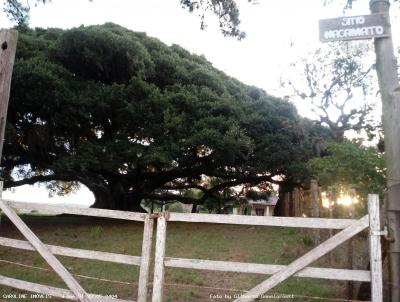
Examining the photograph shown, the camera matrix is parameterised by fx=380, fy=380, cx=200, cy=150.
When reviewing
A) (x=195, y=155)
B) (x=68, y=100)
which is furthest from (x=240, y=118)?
(x=68, y=100)

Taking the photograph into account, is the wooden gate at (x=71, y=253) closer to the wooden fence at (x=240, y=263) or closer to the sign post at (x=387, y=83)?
the wooden fence at (x=240, y=263)

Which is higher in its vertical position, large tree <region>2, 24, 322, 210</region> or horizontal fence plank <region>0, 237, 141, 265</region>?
large tree <region>2, 24, 322, 210</region>

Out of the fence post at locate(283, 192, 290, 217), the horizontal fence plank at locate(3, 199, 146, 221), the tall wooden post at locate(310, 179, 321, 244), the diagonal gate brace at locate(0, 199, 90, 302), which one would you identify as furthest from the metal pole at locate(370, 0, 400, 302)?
the fence post at locate(283, 192, 290, 217)

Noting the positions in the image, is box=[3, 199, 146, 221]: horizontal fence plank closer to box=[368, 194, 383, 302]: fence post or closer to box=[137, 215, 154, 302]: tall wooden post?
box=[137, 215, 154, 302]: tall wooden post

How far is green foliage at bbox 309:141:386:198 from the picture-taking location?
20.9 ft

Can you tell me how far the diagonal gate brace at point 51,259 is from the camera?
4840 millimetres

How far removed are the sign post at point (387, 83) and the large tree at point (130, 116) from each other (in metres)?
10.6

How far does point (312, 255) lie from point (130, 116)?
12.0m

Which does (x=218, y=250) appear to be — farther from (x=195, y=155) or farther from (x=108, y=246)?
(x=195, y=155)

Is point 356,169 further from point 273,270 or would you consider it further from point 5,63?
point 5,63

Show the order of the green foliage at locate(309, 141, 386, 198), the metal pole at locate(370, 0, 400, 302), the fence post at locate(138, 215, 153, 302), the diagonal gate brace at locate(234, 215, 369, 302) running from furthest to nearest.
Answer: the green foliage at locate(309, 141, 386, 198) < the fence post at locate(138, 215, 153, 302) < the diagonal gate brace at locate(234, 215, 369, 302) < the metal pole at locate(370, 0, 400, 302)

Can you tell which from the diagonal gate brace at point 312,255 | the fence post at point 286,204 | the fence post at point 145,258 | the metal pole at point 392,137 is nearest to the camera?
the metal pole at point 392,137

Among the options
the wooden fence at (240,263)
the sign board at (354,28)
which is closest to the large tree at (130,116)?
the wooden fence at (240,263)

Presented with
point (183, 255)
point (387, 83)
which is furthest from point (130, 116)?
point (387, 83)
